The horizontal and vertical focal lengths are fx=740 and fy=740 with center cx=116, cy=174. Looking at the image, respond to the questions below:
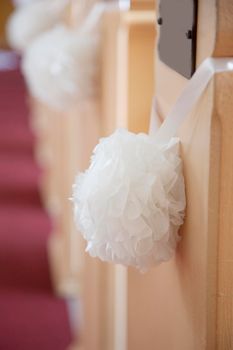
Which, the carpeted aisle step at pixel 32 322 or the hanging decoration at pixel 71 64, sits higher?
the hanging decoration at pixel 71 64

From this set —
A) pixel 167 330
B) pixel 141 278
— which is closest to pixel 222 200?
pixel 167 330

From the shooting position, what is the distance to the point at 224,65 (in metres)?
0.65

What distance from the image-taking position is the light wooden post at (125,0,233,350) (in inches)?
25.6

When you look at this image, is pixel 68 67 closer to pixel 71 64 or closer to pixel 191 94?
pixel 71 64

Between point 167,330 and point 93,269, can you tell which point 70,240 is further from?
point 167,330

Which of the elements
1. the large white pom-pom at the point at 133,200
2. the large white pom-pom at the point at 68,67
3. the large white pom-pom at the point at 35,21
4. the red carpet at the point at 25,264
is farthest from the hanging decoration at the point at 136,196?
the red carpet at the point at 25,264

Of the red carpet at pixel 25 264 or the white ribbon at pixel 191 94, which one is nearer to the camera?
the white ribbon at pixel 191 94

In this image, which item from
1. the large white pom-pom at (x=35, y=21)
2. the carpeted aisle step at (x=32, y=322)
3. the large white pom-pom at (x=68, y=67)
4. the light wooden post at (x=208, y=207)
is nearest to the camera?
the light wooden post at (x=208, y=207)

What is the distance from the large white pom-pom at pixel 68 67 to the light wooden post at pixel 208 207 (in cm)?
66

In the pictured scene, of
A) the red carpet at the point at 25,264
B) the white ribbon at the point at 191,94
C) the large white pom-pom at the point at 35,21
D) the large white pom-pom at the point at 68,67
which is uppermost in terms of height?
the white ribbon at the point at 191,94

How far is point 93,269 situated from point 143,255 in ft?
2.97

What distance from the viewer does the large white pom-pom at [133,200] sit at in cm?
73

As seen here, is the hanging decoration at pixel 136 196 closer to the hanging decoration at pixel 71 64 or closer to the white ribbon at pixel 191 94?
the white ribbon at pixel 191 94

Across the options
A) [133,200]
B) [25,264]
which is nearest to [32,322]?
[25,264]
